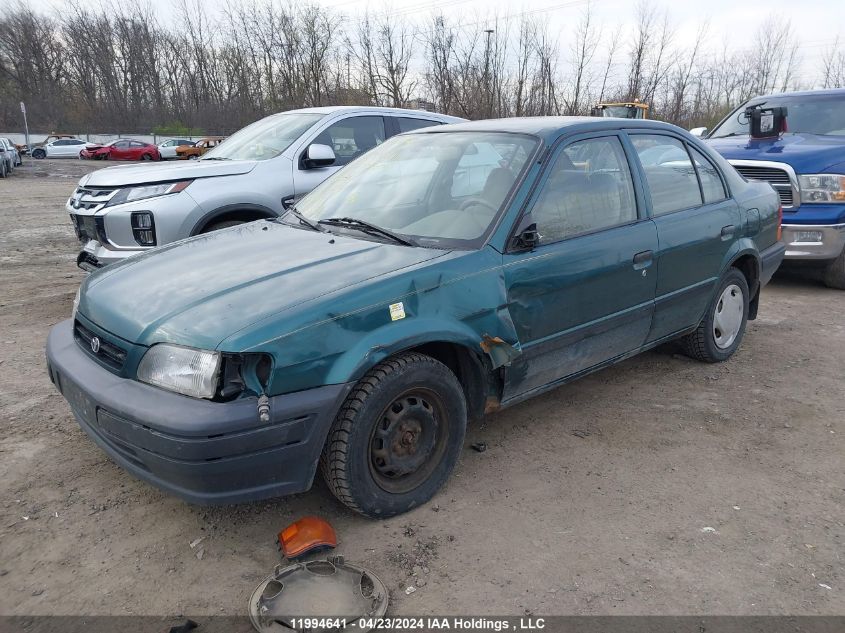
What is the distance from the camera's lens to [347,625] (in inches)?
88.7

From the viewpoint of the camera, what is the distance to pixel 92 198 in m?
5.73

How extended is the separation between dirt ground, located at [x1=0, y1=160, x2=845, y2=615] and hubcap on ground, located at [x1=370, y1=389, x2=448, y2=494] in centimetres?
18

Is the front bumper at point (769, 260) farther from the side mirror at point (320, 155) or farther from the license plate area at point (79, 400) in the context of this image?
the license plate area at point (79, 400)

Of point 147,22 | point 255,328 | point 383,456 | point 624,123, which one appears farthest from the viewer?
point 147,22

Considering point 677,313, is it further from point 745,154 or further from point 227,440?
point 745,154

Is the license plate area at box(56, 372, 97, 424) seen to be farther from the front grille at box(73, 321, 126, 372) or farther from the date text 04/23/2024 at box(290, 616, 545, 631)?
the date text 04/23/2024 at box(290, 616, 545, 631)

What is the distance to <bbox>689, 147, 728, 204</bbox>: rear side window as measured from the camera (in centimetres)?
436

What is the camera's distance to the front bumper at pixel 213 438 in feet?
7.67

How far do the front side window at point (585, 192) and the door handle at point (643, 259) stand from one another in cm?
21

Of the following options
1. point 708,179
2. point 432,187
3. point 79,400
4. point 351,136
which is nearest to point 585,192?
point 432,187

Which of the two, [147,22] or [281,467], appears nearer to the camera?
[281,467]

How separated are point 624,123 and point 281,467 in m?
2.87

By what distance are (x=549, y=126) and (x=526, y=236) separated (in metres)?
0.81

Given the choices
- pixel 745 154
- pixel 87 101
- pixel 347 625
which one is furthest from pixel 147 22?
pixel 347 625
